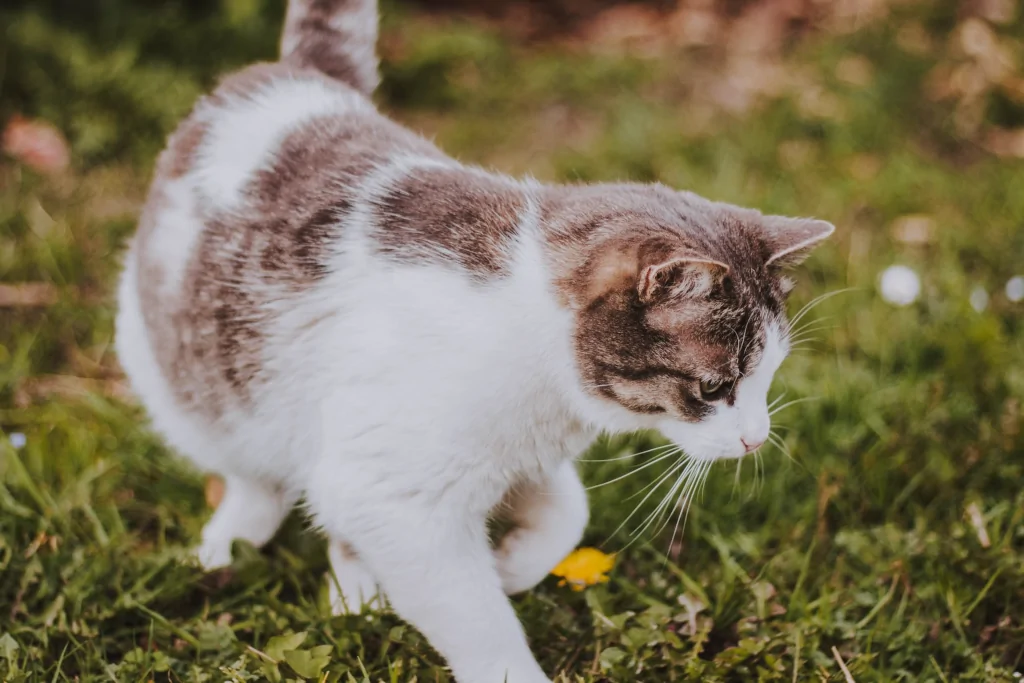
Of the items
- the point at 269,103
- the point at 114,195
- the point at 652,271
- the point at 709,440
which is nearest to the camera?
the point at 652,271

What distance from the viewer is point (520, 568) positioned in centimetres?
187

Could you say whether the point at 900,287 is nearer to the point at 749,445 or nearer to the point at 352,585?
the point at 749,445

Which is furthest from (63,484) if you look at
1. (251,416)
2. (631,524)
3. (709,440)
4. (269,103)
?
(709,440)

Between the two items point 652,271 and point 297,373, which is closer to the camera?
point 652,271

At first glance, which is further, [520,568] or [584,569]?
[584,569]

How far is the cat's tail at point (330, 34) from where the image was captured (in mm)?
2180

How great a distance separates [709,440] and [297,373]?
0.75m

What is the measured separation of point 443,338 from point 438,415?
128 millimetres

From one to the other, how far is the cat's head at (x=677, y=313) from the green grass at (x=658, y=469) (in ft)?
1.50

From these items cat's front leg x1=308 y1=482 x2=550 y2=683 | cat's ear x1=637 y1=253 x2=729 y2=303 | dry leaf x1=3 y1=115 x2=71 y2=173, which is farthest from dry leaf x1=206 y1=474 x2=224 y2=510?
dry leaf x1=3 y1=115 x2=71 y2=173

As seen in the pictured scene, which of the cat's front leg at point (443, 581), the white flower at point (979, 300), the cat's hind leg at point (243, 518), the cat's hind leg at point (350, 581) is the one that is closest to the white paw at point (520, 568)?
the cat's front leg at point (443, 581)

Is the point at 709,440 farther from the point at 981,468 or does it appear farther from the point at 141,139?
the point at 141,139

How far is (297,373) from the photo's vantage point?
179 centimetres

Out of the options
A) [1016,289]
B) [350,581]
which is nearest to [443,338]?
[350,581]
